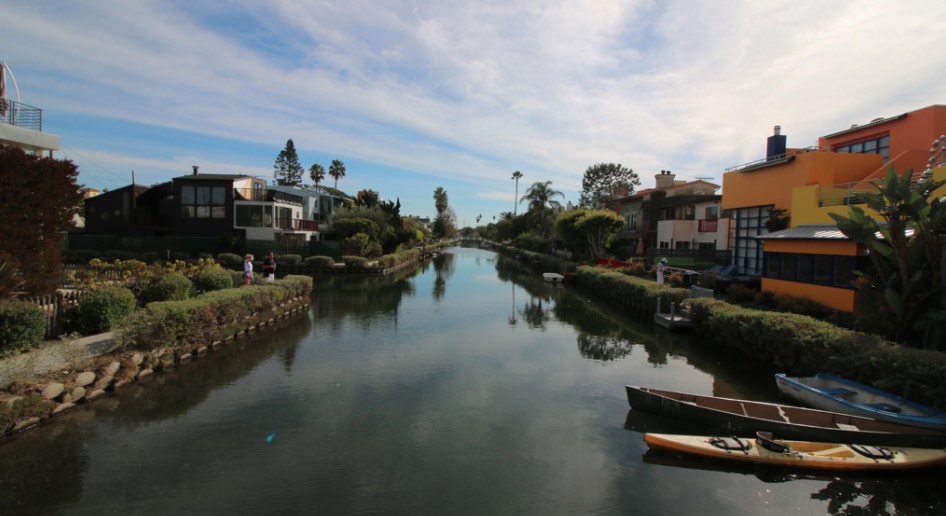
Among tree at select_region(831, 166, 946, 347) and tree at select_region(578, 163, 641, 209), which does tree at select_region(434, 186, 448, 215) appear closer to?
tree at select_region(578, 163, 641, 209)

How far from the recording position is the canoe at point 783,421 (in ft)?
30.8

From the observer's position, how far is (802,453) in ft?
29.8

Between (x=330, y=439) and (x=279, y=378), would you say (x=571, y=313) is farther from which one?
(x=330, y=439)

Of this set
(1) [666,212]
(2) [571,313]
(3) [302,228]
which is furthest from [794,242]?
(3) [302,228]

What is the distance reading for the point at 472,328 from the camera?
896 inches

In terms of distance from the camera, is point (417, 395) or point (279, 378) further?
point (279, 378)

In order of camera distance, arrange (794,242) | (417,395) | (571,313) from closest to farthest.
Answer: (417,395), (794,242), (571,313)

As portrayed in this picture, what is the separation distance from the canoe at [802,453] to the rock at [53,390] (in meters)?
11.4

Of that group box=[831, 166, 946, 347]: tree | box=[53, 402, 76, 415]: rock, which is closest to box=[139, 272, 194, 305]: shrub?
box=[53, 402, 76, 415]: rock

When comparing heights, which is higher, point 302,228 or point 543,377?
point 302,228

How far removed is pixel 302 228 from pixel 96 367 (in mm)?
44795

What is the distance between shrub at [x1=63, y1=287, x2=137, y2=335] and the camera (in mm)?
13969

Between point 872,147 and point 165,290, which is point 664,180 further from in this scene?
point 165,290

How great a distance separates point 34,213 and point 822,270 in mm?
24480
